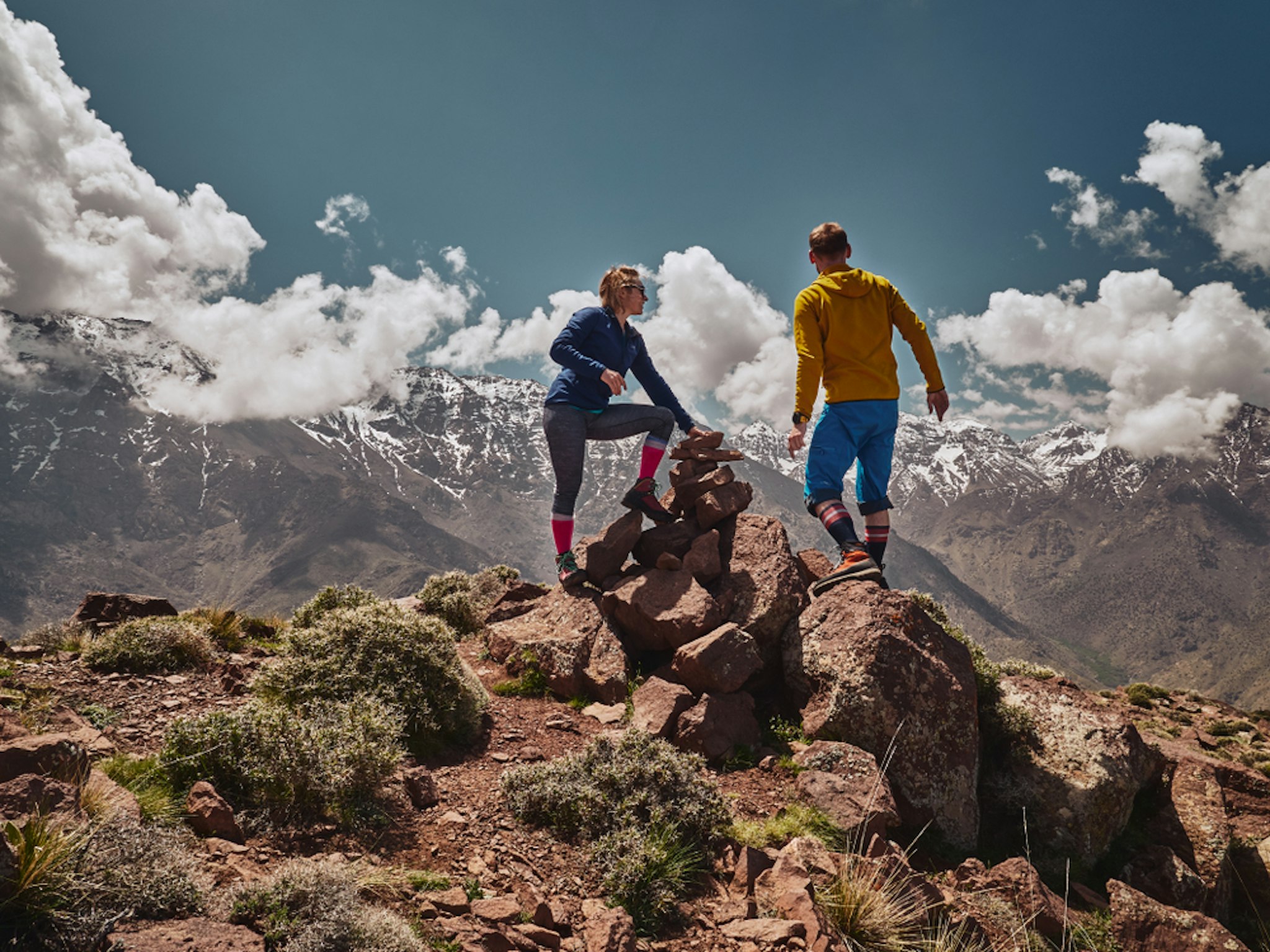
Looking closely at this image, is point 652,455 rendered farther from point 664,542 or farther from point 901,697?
point 901,697

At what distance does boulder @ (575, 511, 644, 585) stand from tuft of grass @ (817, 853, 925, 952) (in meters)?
6.24

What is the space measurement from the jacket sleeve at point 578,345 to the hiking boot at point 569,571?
3160 mm

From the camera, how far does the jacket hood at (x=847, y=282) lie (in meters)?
9.41

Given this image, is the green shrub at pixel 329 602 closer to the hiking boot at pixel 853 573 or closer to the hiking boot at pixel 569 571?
the hiking boot at pixel 569 571

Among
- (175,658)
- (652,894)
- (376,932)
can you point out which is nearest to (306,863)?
(376,932)

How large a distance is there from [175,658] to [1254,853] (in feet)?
47.5

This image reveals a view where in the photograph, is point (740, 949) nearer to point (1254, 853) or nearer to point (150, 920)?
point (150, 920)

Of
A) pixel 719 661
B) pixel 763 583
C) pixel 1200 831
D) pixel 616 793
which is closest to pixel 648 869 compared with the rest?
pixel 616 793

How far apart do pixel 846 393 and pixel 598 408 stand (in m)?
3.80

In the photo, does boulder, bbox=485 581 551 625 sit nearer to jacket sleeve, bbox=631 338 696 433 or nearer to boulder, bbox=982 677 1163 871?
jacket sleeve, bbox=631 338 696 433

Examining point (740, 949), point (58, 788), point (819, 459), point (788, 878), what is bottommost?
point (740, 949)

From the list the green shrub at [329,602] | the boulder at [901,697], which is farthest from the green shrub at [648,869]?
the green shrub at [329,602]

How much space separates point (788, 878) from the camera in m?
4.98

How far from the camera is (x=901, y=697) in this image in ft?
25.4
